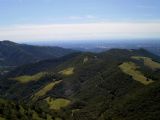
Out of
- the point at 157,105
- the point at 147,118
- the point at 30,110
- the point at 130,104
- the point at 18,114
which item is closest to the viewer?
the point at 18,114

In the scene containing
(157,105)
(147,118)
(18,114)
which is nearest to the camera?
(18,114)

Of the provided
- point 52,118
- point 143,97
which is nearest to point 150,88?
point 143,97

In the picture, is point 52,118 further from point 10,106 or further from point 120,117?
point 120,117

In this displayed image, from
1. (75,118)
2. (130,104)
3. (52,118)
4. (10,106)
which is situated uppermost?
(10,106)

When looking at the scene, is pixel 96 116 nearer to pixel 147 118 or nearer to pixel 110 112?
pixel 110 112

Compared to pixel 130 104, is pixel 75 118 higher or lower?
lower

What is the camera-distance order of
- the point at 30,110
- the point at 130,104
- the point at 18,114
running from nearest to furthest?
the point at 18,114, the point at 30,110, the point at 130,104

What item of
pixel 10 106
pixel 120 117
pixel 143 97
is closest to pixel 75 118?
pixel 120 117

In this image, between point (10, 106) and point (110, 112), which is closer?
point (10, 106)

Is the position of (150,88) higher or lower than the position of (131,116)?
higher
